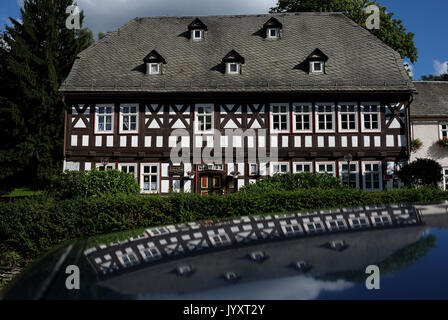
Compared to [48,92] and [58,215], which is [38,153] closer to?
[48,92]

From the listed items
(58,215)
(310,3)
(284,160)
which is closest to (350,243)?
(58,215)

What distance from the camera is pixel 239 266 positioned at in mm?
1521

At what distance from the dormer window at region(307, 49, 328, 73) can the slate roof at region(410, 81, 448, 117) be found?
666 cm

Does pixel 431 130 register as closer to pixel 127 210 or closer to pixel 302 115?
pixel 302 115

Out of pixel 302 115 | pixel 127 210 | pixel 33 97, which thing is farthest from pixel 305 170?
pixel 33 97

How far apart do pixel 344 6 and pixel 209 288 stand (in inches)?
1078

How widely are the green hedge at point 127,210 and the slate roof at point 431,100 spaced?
12.0 meters

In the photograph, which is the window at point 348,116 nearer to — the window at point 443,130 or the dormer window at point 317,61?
the dormer window at point 317,61

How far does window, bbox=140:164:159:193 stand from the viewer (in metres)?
16.6

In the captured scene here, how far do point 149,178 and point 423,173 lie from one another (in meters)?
12.1

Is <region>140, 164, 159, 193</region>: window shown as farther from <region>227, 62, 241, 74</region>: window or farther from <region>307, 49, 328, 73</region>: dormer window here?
<region>307, 49, 328, 73</region>: dormer window

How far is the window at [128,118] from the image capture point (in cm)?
1678

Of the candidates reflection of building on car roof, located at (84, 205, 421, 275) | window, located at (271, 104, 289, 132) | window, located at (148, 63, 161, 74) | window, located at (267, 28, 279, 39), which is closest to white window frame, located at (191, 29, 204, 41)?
window, located at (148, 63, 161, 74)

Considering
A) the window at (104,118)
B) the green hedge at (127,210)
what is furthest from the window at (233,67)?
the green hedge at (127,210)
